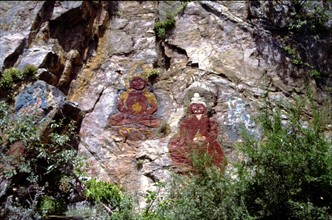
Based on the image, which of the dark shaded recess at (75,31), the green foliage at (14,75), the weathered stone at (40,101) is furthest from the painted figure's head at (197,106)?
the green foliage at (14,75)

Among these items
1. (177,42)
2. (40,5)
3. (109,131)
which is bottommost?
(109,131)

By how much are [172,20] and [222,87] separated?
197 centimetres

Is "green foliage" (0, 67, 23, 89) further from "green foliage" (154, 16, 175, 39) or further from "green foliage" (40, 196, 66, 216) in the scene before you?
"green foliage" (154, 16, 175, 39)

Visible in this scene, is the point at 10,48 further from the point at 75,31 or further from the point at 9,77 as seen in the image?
the point at 75,31

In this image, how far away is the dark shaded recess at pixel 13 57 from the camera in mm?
7518

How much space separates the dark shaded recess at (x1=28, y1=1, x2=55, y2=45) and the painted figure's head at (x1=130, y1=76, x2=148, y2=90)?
2.01 m

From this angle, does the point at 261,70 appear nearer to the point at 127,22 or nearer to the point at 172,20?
the point at 172,20

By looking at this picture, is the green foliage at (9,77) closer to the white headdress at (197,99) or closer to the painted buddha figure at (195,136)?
the painted buddha figure at (195,136)

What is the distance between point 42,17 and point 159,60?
2.40 meters

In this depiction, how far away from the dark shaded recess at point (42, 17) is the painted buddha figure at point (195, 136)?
3221mm

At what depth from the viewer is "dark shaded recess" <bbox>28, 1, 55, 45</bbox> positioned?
8.11 m

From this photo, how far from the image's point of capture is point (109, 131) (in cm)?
743

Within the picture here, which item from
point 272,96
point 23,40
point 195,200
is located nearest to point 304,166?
point 195,200

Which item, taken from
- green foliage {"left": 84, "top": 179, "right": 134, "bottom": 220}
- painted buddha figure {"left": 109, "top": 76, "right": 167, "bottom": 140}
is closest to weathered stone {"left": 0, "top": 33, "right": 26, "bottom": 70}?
painted buddha figure {"left": 109, "top": 76, "right": 167, "bottom": 140}
